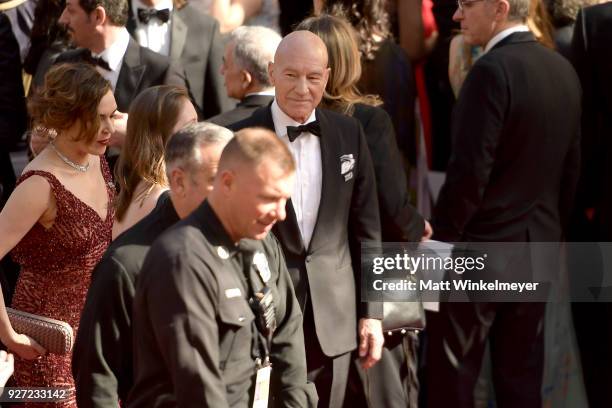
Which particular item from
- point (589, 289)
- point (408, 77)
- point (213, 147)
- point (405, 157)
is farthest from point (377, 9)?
point (213, 147)

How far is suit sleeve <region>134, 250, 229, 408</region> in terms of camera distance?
12.2 feet

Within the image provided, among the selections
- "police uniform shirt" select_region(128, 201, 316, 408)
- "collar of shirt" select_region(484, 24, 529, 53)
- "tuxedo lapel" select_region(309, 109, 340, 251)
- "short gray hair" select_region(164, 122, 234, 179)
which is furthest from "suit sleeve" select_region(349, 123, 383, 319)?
"police uniform shirt" select_region(128, 201, 316, 408)

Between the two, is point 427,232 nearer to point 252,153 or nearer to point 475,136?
point 475,136

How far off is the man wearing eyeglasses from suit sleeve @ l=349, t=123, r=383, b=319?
2.19ft

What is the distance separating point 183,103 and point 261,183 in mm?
1186

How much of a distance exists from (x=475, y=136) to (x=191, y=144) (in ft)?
7.07

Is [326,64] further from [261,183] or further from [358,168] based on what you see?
[261,183]

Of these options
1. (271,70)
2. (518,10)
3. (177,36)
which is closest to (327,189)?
(271,70)

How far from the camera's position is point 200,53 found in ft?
22.8

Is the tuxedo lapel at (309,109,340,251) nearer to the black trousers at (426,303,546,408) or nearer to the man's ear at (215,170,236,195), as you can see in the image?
the black trousers at (426,303,546,408)

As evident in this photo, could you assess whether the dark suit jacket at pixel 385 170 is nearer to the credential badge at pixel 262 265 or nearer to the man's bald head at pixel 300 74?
the man's bald head at pixel 300 74

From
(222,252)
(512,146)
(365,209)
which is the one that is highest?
(512,146)

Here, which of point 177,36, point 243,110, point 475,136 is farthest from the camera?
point 177,36

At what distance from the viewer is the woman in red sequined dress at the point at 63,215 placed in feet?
16.6
